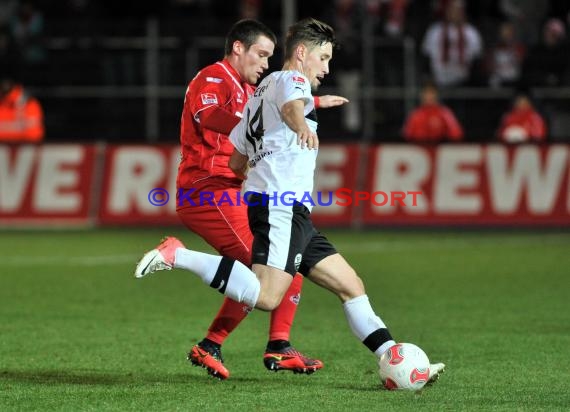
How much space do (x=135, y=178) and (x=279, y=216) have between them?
1128cm

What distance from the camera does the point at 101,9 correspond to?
22.6m

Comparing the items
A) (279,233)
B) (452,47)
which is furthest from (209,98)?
(452,47)

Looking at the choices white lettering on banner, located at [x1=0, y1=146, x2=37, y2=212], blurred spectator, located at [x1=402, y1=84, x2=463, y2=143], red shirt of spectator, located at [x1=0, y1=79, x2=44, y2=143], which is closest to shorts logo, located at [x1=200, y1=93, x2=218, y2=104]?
white lettering on banner, located at [x1=0, y1=146, x2=37, y2=212]

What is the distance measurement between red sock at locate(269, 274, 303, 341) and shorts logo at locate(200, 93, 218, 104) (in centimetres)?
114

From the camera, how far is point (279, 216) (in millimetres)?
6809

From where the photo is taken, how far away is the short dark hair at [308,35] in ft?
22.5

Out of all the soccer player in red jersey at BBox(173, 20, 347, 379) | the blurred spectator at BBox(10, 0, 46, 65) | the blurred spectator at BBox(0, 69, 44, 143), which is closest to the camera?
the soccer player in red jersey at BBox(173, 20, 347, 379)

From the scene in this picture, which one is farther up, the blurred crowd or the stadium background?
the blurred crowd

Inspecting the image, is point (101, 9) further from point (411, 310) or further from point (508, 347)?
point (508, 347)

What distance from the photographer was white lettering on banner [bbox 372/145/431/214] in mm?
17656

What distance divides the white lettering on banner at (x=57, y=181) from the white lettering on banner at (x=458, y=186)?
16.4 feet

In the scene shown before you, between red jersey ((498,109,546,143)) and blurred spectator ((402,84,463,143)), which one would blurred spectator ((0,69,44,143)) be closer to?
blurred spectator ((402,84,463,143))

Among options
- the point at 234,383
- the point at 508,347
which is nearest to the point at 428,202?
the point at 508,347

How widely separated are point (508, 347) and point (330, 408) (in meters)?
2.58
